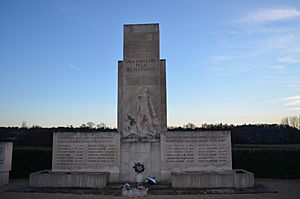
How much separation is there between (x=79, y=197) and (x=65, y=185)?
199 centimetres

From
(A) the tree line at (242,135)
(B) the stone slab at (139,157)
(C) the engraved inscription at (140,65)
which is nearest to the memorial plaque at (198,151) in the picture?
(B) the stone slab at (139,157)

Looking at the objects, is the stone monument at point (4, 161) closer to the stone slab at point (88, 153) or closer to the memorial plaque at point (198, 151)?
the stone slab at point (88, 153)

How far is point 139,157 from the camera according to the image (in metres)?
12.3

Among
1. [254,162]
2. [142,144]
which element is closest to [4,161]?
[142,144]

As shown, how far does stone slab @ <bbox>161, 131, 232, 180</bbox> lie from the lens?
1194 cm

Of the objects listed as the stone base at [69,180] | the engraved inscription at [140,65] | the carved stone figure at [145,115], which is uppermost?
the engraved inscription at [140,65]

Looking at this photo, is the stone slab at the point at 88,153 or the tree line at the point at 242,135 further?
the tree line at the point at 242,135

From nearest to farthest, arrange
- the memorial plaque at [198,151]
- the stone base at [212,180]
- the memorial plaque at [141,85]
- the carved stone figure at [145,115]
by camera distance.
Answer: the stone base at [212,180] < the memorial plaque at [198,151] < the carved stone figure at [145,115] < the memorial plaque at [141,85]

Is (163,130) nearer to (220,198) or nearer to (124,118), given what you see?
(124,118)

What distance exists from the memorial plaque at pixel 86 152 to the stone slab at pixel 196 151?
8.15 feet

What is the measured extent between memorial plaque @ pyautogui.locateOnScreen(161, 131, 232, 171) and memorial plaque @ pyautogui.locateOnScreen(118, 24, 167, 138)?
1097 millimetres

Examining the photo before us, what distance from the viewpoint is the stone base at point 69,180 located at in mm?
10695

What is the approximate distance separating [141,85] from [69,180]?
18.7 ft

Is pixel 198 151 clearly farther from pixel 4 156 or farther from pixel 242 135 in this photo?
pixel 242 135
